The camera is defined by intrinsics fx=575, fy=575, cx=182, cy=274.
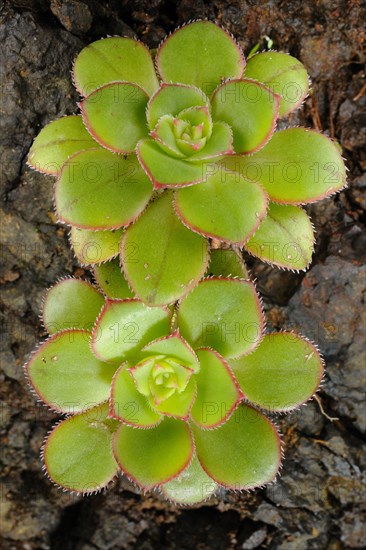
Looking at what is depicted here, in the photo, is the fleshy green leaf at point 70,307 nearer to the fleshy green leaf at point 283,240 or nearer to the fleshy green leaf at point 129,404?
the fleshy green leaf at point 129,404

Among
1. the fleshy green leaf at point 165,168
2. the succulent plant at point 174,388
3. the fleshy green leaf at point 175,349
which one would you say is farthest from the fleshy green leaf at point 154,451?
the fleshy green leaf at point 165,168

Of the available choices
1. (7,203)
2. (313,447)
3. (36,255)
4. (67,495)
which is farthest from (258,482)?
(7,203)

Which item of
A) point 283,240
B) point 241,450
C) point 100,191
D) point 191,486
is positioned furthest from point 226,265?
point 191,486

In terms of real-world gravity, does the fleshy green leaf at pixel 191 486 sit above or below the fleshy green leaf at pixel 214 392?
below

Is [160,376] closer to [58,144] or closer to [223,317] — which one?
[223,317]

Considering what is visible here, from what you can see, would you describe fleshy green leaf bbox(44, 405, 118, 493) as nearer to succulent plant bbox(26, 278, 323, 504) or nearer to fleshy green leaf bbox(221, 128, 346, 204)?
succulent plant bbox(26, 278, 323, 504)

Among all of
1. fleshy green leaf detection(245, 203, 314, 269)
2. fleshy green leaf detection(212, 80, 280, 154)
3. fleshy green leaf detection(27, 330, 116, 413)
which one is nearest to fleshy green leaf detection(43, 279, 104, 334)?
fleshy green leaf detection(27, 330, 116, 413)
